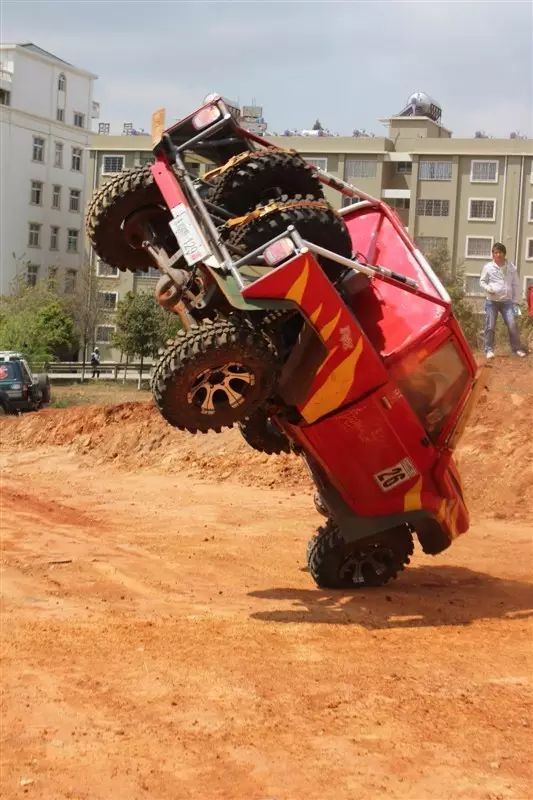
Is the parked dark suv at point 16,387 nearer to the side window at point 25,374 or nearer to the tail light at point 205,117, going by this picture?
the side window at point 25,374

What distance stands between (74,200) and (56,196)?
1.64m

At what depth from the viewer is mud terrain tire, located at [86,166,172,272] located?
991cm

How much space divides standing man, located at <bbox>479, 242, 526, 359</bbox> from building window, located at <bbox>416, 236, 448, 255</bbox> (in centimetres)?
3985

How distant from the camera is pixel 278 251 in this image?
8.48 meters

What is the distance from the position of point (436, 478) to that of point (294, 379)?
1.56m

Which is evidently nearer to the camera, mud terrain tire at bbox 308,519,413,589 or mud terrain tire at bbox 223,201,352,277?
mud terrain tire at bbox 223,201,352,277

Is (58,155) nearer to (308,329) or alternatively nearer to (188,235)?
(188,235)

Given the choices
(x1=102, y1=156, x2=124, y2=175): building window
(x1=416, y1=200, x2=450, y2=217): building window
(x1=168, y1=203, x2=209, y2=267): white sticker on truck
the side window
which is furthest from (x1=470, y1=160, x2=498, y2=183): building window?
(x1=168, y1=203, x2=209, y2=267): white sticker on truck

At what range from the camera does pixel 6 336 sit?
43.6m

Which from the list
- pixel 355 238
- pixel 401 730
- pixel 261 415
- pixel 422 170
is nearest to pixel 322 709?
pixel 401 730

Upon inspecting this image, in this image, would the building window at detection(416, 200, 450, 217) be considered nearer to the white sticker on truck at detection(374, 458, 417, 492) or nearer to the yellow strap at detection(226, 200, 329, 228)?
the white sticker on truck at detection(374, 458, 417, 492)

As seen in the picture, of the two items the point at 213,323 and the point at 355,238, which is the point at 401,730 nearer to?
the point at 213,323

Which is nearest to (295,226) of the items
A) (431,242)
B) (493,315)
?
(493,315)

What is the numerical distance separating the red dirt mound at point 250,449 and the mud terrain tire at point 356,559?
487cm
